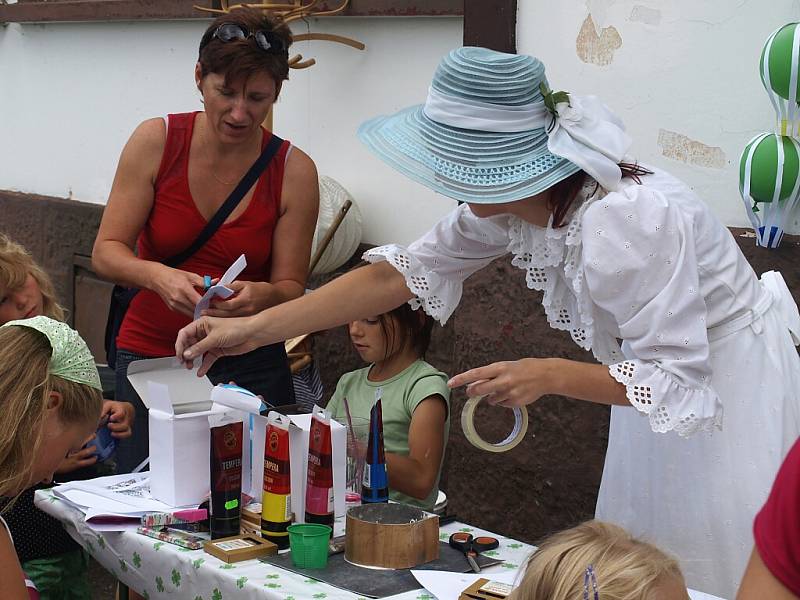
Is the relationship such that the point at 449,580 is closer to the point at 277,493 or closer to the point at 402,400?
the point at 277,493

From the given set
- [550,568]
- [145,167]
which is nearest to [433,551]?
[550,568]

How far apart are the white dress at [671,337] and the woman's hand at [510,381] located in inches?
→ 5.4

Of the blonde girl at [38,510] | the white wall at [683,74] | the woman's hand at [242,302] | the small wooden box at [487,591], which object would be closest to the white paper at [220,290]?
the woman's hand at [242,302]

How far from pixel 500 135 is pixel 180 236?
1.41m

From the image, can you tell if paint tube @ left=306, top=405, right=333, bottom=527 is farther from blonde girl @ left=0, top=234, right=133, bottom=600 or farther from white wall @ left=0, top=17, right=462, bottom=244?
white wall @ left=0, top=17, right=462, bottom=244

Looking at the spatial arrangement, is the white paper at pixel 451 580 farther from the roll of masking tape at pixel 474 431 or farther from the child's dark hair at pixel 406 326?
the child's dark hair at pixel 406 326

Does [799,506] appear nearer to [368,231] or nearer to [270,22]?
[270,22]

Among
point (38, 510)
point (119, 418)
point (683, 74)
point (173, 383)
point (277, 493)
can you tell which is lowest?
point (38, 510)

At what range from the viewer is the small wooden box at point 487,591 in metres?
2.16

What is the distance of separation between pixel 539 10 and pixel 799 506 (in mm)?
2916

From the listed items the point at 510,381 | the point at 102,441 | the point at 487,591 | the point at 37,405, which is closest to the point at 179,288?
the point at 102,441

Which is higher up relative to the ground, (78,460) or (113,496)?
(113,496)

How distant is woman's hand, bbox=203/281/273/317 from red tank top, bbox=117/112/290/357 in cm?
22

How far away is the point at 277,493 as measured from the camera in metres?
2.54
